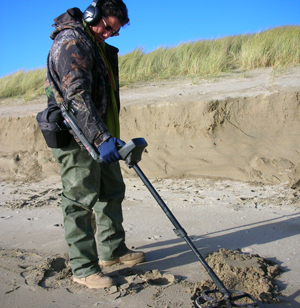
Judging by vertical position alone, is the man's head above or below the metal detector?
above

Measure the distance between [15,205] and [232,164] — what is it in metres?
2.99

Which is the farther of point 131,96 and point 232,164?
point 131,96

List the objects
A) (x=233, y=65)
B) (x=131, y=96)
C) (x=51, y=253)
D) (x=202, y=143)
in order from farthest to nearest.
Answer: (x=233, y=65) → (x=131, y=96) → (x=202, y=143) → (x=51, y=253)

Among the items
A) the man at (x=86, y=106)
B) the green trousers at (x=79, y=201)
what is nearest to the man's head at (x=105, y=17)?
the man at (x=86, y=106)

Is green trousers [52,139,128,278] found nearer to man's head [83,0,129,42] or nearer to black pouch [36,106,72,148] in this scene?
black pouch [36,106,72,148]

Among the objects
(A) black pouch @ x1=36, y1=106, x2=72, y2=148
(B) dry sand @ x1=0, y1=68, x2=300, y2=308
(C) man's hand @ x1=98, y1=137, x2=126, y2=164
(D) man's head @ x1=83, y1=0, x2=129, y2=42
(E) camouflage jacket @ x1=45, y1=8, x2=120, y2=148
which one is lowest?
(B) dry sand @ x1=0, y1=68, x2=300, y2=308

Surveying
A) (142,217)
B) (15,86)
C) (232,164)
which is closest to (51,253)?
(142,217)

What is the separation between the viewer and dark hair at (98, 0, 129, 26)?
2.27 metres

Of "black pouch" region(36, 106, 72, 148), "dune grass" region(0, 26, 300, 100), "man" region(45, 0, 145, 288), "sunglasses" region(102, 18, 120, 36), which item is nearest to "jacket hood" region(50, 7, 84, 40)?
"man" region(45, 0, 145, 288)

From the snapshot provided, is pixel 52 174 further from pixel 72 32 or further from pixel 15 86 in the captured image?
pixel 15 86

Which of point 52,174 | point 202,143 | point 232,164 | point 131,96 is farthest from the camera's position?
point 131,96

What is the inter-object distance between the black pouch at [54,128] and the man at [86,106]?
7cm

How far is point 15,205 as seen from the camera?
438 centimetres

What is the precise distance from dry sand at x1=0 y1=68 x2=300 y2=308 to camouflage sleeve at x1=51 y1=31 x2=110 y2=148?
3.49ft
